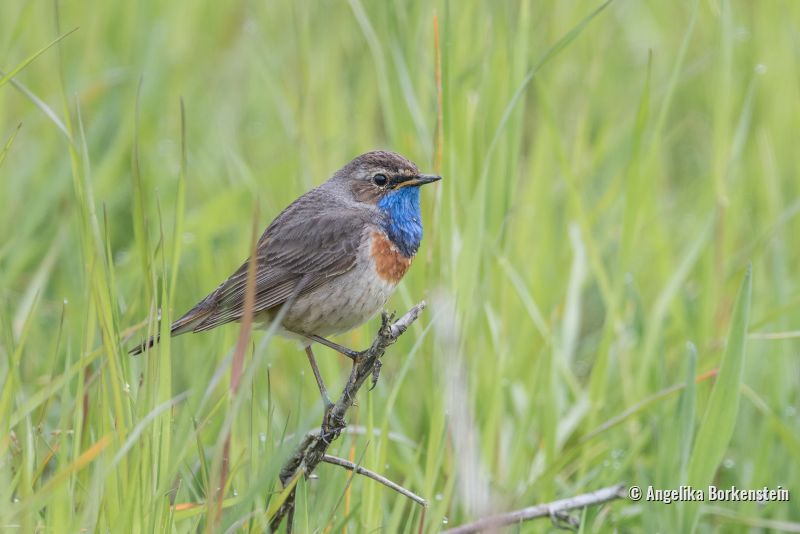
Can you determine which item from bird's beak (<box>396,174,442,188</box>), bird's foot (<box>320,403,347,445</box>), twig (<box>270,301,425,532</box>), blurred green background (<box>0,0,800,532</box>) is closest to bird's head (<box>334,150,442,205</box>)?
bird's beak (<box>396,174,442,188</box>)

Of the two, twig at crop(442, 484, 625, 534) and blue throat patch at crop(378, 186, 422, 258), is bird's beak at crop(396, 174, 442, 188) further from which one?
twig at crop(442, 484, 625, 534)

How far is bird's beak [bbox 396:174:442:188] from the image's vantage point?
3.78m

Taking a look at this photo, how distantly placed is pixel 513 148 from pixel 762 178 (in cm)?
180

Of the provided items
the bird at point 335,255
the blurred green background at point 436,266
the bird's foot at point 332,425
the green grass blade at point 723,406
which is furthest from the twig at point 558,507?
the bird at point 335,255

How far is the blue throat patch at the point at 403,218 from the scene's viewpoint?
395 cm

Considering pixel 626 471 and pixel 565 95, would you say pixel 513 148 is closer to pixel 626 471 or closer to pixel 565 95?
pixel 626 471

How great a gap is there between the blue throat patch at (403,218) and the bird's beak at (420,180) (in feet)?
0.16

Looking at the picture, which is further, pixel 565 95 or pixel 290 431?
pixel 565 95

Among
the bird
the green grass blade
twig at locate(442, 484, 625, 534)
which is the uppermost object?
the bird

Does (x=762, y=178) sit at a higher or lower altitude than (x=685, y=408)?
higher

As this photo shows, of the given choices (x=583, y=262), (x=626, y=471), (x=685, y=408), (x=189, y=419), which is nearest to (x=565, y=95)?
(x=583, y=262)

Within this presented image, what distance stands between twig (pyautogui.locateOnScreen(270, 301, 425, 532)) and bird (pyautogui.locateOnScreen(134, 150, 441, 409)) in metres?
0.66

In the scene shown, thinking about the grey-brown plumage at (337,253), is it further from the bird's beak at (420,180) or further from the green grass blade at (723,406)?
the green grass blade at (723,406)

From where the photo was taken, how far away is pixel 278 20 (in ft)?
22.2
